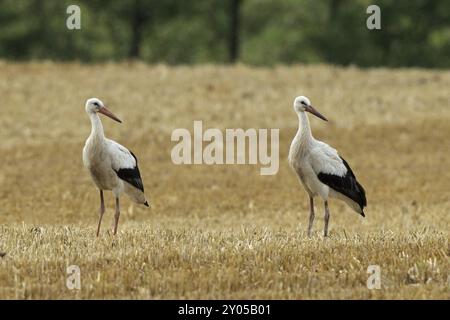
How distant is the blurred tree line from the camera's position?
58500mm

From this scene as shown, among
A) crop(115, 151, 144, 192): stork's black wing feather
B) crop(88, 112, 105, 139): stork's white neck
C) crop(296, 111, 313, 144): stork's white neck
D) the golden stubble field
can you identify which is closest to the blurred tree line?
the golden stubble field

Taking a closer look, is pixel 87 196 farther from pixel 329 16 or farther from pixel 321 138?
pixel 329 16

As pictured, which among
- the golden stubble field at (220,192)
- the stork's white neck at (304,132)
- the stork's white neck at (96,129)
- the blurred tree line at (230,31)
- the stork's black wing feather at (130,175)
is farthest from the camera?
the blurred tree line at (230,31)

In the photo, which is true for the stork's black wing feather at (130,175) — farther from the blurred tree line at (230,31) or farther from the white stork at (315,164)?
the blurred tree line at (230,31)

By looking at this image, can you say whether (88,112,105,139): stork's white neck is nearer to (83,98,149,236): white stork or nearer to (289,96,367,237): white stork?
(83,98,149,236): white stork

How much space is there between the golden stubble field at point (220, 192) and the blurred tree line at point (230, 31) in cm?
1968

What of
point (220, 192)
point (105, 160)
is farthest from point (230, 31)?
point (105, 160)

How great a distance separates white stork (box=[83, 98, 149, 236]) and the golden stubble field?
2.57 ft

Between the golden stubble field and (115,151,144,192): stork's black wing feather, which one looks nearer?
the golden stubble field

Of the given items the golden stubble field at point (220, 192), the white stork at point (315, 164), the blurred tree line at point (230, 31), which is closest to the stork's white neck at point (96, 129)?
the golden stubble field at point (220, 192)

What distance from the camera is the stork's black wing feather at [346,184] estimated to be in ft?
45.5

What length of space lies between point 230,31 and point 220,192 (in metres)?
39.9
